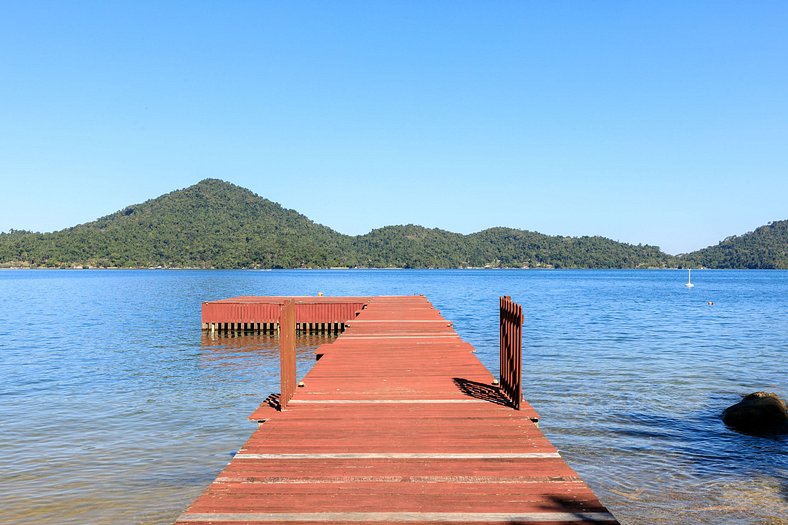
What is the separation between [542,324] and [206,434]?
38.7m

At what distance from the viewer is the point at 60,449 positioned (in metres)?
14.0

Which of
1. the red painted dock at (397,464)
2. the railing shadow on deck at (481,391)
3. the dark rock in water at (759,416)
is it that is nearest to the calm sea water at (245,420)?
the dark rock in water at (759,416)

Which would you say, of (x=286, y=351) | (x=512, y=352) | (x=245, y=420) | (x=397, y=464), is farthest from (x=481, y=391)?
(x=245, y=420)

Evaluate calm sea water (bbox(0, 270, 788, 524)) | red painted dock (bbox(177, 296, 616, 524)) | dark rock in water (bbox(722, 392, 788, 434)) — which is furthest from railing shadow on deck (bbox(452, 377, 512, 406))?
dark rock in water (bbox(722, 392, 788, 434))

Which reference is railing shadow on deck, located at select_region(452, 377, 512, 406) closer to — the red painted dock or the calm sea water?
the red painted dock

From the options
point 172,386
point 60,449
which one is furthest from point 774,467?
point 172,386

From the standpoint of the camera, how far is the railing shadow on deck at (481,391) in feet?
36.0

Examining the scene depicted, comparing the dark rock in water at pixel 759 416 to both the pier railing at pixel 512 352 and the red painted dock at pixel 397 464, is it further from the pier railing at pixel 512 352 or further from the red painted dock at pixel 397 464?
the red painted dock at pixel 397 464

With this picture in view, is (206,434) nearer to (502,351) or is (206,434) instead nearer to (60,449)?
(60,449)

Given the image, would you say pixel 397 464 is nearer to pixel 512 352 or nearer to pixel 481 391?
pixel 512 352

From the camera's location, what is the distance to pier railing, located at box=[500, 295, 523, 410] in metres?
10.1

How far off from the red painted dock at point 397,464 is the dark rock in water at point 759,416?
847 cm

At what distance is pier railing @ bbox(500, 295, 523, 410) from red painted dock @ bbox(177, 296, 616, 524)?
0.29m

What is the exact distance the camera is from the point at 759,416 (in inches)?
644
